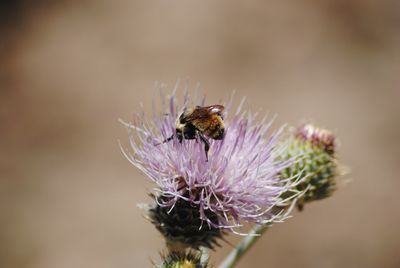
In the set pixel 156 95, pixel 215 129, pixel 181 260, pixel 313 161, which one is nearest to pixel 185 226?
pixel 181 260

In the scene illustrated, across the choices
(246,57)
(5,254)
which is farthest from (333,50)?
(5,254)

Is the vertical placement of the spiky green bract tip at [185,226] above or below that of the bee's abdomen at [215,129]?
below

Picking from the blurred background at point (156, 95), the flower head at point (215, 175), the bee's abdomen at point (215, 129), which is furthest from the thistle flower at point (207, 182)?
the blurred background at point (156, 95)

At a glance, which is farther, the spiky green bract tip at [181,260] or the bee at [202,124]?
the bee at [202,124]

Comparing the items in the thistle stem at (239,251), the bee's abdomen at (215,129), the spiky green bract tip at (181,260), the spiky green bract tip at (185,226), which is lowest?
the spiky green bract tip at (181,260)

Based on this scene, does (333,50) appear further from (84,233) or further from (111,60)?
(84,233)

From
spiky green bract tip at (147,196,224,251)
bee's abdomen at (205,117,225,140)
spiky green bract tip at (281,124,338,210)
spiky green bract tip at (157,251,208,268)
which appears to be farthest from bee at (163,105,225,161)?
spiky green bract tip at (281,124,338,210)

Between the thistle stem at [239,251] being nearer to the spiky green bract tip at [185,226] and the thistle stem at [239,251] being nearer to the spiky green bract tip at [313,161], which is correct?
the spiky green bract tip at [185,226]
